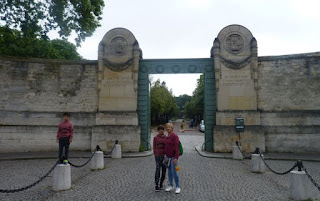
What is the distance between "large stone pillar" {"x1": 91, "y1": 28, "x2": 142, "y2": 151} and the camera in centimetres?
1257

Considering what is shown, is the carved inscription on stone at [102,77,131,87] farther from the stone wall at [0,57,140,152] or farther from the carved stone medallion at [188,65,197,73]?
the carved stone medallion at [188,65,197,73]

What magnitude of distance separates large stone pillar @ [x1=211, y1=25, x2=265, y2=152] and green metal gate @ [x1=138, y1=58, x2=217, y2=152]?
0.40 metres

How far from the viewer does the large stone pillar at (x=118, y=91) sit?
1257 centimetres

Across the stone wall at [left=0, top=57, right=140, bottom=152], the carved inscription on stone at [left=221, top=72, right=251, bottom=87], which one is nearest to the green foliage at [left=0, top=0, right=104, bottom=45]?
the stone wall at [left=0, top=57, right=140, bottom=152]

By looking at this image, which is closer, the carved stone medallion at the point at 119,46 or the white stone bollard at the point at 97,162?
the white stone bollard at the point at 97,162

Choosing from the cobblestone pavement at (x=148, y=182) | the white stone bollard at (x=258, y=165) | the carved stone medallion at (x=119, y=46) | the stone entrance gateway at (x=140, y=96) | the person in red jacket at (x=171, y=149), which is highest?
the carved stone medallion at (x=119, y=46)

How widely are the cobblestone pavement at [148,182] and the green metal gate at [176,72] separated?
3.01 metres

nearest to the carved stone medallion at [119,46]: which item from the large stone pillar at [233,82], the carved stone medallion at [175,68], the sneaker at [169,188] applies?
the carved stone medallion at [175,68]

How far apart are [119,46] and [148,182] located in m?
8.25

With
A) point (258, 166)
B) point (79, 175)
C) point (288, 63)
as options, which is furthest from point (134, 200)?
point (288, 63)

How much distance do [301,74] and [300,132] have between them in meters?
2.81

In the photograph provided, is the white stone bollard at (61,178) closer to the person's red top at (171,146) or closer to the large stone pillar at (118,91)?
the person's red top at (171,146)

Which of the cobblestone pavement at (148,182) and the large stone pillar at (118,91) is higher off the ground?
the large stone pillar at (118,91)

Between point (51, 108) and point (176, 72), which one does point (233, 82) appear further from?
point (51, 108)
